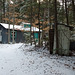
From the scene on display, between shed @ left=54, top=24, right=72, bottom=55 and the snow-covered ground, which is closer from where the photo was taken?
the snow-covered ground

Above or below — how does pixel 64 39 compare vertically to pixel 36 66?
above

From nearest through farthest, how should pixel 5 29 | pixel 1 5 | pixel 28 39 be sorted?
pixel 28 39
pixel 5 29
pixel 1 5

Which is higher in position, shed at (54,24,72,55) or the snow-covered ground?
shed at (54,24,72,55)

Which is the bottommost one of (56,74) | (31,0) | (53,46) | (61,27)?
(56,74)

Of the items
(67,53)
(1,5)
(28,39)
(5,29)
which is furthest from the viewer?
(1,5)

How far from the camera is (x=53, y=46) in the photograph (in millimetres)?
6668

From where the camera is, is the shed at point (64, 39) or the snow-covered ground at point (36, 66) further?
the shed at point (64, 39)

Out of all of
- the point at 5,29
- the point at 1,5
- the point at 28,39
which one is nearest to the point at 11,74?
the point at 28,39

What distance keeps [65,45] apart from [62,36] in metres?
0.69

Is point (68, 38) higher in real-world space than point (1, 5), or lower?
lower

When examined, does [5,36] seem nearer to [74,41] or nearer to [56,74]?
[74,41]

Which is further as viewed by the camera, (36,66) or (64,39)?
(64,39)

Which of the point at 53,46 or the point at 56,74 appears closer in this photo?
the point at 56,74

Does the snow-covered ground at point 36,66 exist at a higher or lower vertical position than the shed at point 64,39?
lower
